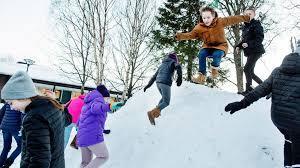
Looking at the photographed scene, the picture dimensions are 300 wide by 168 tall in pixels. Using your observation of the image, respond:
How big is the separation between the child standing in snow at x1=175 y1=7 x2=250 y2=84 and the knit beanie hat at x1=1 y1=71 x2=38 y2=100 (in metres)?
4.77

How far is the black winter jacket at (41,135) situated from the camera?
8.45 ft

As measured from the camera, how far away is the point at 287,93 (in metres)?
3.50

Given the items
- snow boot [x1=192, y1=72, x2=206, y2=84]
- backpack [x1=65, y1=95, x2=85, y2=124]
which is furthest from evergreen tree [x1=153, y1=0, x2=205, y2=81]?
backpack [x1=65, y1=95, x2=85, y2=124]

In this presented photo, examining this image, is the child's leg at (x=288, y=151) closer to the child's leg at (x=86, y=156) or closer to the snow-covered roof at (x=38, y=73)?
the child's leg at (x=86, y=156)

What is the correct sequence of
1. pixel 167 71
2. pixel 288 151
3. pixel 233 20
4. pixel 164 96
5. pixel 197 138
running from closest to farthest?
pixel 288 151, pixel 197 138, pixel 164 96, pixel 167 71, pixel 233 20

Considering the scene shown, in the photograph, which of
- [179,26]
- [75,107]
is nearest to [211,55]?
[75,107]

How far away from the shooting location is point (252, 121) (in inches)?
258

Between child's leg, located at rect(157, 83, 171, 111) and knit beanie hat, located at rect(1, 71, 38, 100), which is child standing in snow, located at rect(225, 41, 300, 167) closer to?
knit beanie hat, located at rect(1, 71, 38, 100)

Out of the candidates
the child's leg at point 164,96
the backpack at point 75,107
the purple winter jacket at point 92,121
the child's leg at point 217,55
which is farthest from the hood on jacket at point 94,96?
the child's leg at point 217,55

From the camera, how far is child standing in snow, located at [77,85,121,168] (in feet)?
17.0

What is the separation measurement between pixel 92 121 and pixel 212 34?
3.39 metres

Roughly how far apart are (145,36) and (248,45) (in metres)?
14.7

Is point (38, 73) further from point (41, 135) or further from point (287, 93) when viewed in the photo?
point (41, 135)

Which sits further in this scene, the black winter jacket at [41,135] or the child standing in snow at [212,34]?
the child standing in snow at [212,34]
